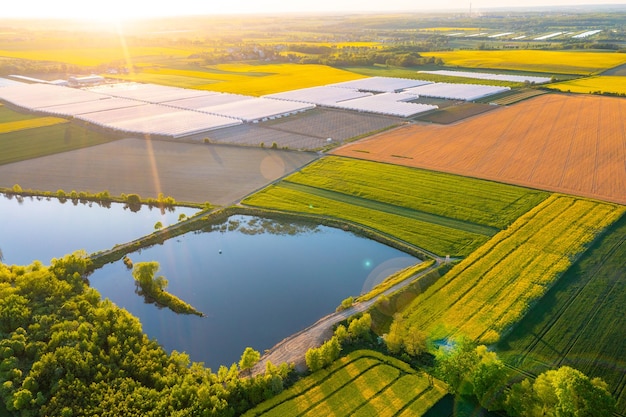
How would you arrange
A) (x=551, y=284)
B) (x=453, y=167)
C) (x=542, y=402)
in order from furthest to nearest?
(x=453, y=167) → (x=551, y=284) → (x=542, y=402)

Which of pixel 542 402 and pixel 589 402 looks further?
pixel 542 402

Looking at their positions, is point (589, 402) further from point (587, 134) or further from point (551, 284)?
point (587, 134)

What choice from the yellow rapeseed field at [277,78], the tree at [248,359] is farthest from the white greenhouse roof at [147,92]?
the tree at [248,359]

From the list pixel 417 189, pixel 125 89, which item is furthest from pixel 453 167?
pixel 125 89

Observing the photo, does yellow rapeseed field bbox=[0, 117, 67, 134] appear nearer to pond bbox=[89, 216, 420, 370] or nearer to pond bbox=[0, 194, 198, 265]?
pond bbox=[0, 194, 198, 265]

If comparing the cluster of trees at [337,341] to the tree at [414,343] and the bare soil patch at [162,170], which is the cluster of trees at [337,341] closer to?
the tree at [414,343]

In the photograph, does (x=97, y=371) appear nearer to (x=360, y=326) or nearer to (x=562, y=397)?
(x=360, y=326)
